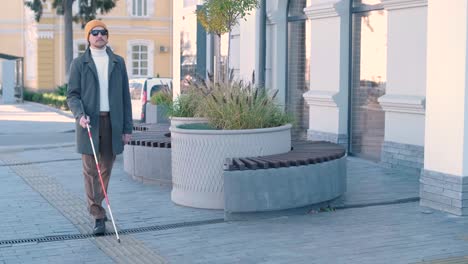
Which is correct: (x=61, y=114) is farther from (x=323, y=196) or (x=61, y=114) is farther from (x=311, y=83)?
(x=323, y=196)

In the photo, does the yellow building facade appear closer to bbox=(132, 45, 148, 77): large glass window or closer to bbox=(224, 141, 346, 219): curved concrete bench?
bbox=(132, 45, 148, 77): large glass window

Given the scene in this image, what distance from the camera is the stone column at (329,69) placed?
13211 mm

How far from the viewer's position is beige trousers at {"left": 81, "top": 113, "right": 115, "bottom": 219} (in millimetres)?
7777

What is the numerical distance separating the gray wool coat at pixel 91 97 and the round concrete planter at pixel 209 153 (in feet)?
3.65

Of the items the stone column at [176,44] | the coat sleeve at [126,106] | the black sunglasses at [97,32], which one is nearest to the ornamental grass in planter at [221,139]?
the coat sleeve at [126,106]

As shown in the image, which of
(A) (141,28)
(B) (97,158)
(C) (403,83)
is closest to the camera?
(B) (97,158)

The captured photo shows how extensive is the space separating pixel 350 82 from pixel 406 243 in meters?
6.33

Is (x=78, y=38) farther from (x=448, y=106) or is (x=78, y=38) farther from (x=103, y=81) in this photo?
(x=448, y=106)

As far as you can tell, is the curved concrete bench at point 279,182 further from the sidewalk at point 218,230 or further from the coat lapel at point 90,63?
the coat lapel at point 90,63

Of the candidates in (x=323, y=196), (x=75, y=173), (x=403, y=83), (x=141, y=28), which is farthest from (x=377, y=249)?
(x=141, y=28)

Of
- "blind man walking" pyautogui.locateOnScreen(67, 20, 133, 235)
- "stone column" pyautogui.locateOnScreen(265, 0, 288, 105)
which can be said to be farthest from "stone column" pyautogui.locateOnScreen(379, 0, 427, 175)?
"blind man walking" pyautogui.locateOnScreen(67, 20, 133, 235)

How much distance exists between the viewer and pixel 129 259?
22.5 ft

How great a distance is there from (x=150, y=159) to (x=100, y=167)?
276 centimetres

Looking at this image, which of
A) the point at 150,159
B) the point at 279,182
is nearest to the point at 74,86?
the point at 279,182
